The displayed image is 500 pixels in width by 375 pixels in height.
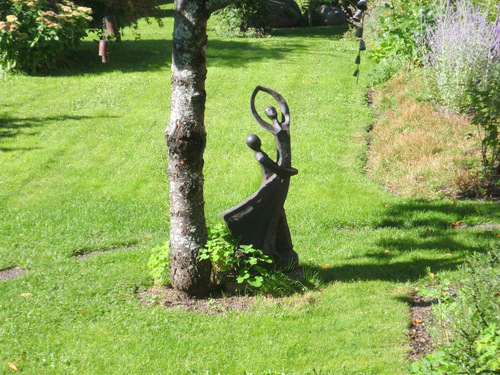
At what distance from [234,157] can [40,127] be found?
4.15 m

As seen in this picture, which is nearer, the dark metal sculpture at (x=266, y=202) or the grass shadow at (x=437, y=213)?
the dark metal sculpture at (x=266, y=202)

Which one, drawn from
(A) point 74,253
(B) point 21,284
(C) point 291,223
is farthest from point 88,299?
(C) point 291,223

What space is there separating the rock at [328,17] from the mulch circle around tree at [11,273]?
1875cm

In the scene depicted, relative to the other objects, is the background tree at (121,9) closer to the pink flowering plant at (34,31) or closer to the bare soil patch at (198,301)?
the pink flowering plant at (34,31)

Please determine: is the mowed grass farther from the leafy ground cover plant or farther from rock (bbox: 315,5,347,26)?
rock (bbox: 315,5,347,26)

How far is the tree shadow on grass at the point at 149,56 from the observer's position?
15.8 metres

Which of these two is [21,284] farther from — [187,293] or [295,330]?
[295,330]

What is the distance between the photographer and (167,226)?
8281 millimetres

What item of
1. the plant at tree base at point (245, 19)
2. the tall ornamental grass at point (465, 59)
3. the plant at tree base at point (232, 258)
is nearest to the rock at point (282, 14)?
the plant at tree base at point (245, 19)

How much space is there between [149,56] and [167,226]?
32.5ft

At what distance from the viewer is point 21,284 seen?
6445 millimetres

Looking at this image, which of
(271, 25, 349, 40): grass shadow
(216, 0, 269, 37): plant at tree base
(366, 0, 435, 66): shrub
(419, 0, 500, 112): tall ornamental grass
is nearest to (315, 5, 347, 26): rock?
(271, 25, 349, 40): grass shadow

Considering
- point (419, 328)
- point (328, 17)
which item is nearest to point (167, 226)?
point (419, 328)

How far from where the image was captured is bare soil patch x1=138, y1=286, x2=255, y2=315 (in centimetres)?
578
